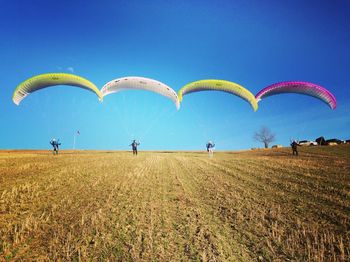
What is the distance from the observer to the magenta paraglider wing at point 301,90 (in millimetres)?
24502

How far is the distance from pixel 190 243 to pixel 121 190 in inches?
203

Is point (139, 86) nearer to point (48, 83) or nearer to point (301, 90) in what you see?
point (48, 83)

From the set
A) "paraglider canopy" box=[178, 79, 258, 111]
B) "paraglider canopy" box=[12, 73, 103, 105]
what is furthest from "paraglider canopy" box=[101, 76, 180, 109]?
"paraglider canopy" box=[12, 73, 103, 105]

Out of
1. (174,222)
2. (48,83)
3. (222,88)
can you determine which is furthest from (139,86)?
(174,222)

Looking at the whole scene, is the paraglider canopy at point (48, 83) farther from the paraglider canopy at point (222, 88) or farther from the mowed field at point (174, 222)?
the mowed field at point (174, 222)

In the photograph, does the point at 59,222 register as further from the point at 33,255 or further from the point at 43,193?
the point at 43,193

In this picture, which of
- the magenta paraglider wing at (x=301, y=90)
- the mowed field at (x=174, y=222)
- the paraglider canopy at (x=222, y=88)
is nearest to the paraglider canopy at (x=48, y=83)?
the paraglider canopy at (x=222, y=88)

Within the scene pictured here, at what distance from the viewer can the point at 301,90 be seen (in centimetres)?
2592

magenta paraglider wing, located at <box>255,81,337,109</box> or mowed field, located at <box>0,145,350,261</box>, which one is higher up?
magenta paraglider wing, located at <box>255,81,337,109</box>

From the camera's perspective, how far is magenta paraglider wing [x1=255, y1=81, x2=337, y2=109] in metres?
24.5

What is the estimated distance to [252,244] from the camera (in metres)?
4.58

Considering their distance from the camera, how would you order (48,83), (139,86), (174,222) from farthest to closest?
1. (139,86)
2. (48,83)
3. (174,222)

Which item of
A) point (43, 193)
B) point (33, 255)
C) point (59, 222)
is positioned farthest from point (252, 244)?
point (43, 193)

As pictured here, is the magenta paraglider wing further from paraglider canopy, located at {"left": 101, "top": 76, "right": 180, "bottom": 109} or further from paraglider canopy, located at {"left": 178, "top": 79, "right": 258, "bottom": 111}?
paraglider canopy, located at {"left": 101, "top": 76, "right": 180, "bottom": 109}
